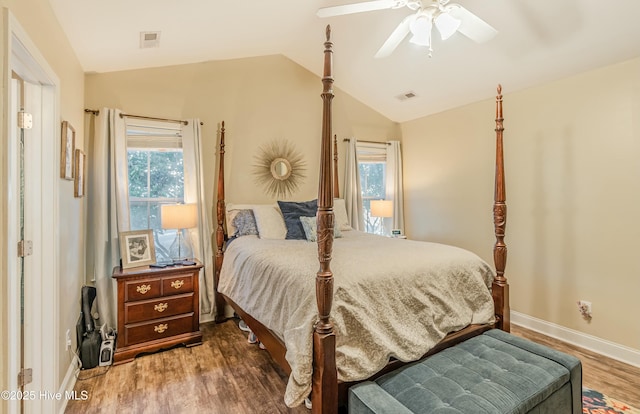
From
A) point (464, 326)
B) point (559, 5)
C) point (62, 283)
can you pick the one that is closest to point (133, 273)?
point (62, 283)

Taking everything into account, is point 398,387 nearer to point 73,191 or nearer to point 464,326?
point 464,326

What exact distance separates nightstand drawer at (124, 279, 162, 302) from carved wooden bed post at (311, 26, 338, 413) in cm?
183

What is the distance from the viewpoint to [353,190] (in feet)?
14.2

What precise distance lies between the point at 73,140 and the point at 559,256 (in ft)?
14.3

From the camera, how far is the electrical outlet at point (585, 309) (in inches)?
→ 111

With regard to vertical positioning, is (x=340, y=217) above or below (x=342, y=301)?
above

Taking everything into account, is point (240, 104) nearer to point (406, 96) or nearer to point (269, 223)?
point (269, 223)

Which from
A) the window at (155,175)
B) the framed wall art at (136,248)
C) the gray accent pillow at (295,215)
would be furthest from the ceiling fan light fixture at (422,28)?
the framed wall art at (136,248)

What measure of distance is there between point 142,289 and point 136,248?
0.44 meters

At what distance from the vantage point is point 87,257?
289cm

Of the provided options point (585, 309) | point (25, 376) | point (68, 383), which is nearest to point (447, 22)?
point (585, 309)

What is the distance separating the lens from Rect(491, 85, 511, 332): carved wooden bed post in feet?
7.84

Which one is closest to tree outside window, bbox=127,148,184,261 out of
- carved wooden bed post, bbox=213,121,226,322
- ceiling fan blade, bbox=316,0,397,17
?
carved wooden bed post, bbox=213,121,226,322

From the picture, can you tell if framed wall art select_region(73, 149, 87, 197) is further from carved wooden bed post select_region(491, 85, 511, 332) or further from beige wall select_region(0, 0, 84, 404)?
carved wooden bed post select_region(491, 85, 511, 332)
